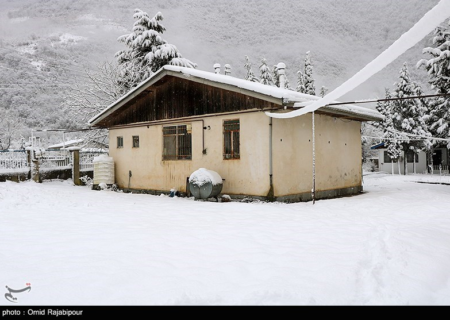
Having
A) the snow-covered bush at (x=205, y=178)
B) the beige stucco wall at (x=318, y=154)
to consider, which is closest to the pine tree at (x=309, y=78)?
the beige stucco wall at (x=318, y=154)

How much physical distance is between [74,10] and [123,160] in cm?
11769

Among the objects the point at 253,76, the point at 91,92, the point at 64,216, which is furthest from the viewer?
the point at 253,76

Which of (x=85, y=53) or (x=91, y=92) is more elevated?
(x=85, y=53)

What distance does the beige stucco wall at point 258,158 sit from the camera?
10.5 meters

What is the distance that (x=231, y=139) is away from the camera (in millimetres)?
11258

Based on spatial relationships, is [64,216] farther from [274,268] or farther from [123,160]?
[123,160]

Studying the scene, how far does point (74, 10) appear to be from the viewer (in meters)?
112

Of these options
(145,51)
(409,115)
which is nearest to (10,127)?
(145,51)

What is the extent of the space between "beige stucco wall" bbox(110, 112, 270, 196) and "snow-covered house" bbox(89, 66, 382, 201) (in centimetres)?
3

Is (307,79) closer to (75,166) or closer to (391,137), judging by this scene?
(391,137)

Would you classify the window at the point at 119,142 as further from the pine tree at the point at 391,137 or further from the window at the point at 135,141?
the pine tree at the point at 391,137

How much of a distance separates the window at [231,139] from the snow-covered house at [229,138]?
0.02 metres

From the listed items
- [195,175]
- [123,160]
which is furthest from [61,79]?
[195,175]
